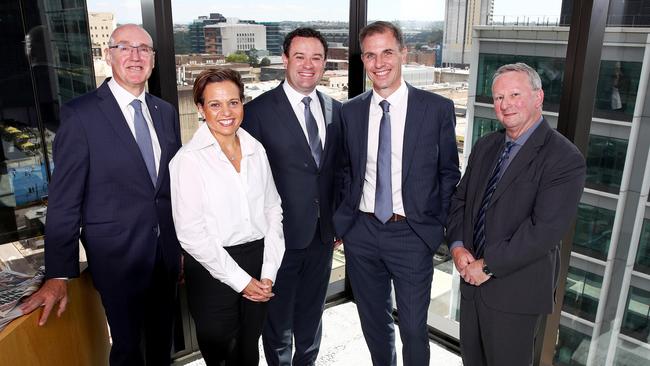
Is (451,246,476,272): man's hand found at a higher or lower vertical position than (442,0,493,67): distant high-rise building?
lower

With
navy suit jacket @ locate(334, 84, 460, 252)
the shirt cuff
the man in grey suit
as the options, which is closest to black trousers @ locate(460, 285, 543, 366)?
the man in grey suit

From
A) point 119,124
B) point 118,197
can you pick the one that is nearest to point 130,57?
point 119,124

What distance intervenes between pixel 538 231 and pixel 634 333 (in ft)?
4.10

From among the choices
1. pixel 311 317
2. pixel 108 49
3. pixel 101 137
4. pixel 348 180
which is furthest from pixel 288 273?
pixel 108 49

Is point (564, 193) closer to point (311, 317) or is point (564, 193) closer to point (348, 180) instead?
point (348, 180)

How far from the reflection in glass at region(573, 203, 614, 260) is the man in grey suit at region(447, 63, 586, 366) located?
0.62 meters

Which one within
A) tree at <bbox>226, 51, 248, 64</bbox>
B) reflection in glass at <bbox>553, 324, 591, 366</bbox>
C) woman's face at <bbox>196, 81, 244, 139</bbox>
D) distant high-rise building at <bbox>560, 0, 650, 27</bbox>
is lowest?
reflection in glass at <bbox>553, 324, 591, 366</bbox>

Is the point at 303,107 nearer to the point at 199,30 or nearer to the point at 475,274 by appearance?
the point at 199,30

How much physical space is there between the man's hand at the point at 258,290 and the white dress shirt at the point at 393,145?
0.62 metres

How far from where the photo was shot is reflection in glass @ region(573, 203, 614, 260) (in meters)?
2.48

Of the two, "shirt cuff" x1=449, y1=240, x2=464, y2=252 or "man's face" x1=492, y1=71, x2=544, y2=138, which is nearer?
"man's face" x1=492, y1=71, x2=544, y2=138

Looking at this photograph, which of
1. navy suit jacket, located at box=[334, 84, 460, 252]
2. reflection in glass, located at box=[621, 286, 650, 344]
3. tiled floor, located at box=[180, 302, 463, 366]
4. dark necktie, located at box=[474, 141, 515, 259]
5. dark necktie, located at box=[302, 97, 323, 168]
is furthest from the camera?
tiled floor, located at box=[180, 302, 463, 366]

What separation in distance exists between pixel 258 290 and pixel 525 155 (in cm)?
116

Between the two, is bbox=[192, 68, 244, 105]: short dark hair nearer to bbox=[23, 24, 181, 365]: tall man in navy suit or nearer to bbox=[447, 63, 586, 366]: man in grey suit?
bbox=[23, 24, 181, 365]: tall man in navy suit
